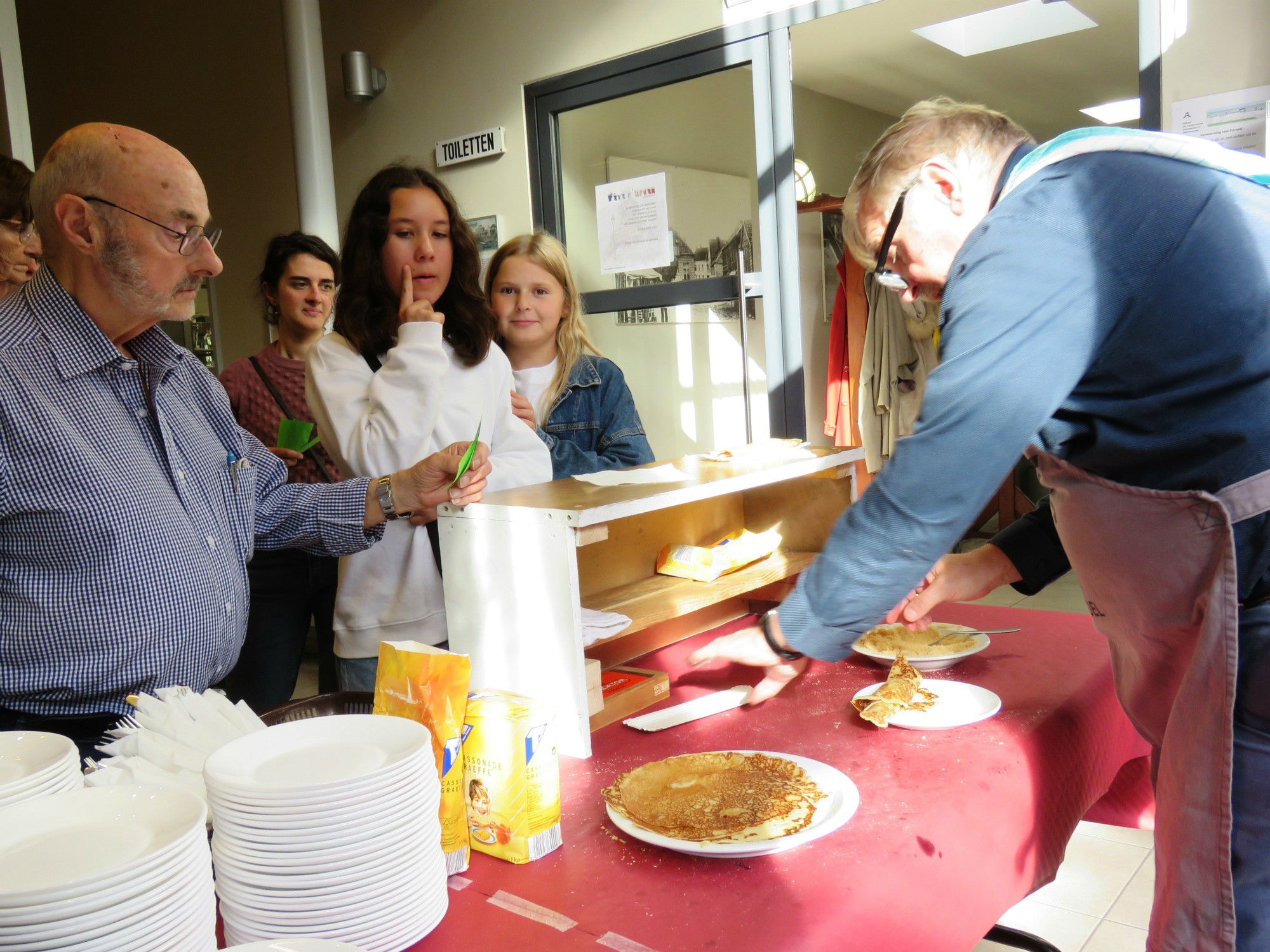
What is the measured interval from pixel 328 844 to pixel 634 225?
349cm

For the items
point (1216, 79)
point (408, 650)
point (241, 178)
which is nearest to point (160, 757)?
point (408, 650)

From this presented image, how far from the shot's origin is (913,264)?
123 centimetres

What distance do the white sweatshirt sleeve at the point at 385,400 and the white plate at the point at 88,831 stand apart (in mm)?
969

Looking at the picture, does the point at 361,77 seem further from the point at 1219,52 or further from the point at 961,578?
the point at 961,578

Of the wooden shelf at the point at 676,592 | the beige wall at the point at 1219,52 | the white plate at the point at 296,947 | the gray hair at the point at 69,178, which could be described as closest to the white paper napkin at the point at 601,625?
the wooden shelf at the point at 676,592

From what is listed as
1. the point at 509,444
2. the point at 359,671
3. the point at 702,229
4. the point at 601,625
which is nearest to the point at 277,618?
the point at 359,671

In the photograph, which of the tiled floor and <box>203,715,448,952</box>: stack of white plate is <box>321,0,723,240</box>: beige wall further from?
<box>203,715,448,952</box>: stack of white plate

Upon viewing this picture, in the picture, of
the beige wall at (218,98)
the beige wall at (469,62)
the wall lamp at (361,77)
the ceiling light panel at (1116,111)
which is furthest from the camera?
the ceiling light panel at (1116,111)

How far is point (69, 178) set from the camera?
1430 mm

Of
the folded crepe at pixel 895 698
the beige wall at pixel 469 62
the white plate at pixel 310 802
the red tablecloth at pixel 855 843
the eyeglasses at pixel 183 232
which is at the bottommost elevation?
the red tablecloth at pixel 855 843

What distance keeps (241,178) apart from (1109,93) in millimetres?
6060

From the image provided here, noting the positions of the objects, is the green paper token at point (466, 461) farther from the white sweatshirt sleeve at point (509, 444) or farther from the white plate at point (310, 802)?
the white plate at point (310, 802)

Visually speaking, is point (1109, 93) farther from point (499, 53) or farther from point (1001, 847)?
point (1001, 847)

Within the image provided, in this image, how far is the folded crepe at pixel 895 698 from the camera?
4.62 feet
